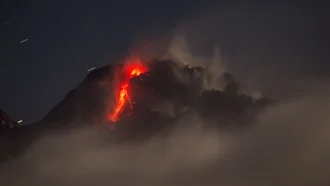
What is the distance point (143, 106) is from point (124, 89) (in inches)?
271

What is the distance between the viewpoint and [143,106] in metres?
80.8

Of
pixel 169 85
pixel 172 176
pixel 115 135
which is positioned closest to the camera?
pixel 172 176

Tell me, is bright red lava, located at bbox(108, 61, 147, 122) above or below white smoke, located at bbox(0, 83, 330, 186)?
above

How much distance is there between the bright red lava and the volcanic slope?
111 cm

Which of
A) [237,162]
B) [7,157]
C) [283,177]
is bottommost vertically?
[283,177]

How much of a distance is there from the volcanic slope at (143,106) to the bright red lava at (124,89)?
1.11 meters

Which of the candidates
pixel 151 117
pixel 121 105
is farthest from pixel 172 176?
pixel 121 105

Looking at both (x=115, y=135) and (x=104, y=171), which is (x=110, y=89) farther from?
(x=104, y=171)

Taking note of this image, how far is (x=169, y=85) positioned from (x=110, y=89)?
46.0ft

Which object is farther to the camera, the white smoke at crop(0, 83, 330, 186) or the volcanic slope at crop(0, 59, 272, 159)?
the volcanic slope at crop(0, 59, 272, 159)

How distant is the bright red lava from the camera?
8275 centimetres

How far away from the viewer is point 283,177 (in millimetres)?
45281

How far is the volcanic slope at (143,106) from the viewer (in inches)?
3174

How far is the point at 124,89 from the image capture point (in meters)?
85.1
